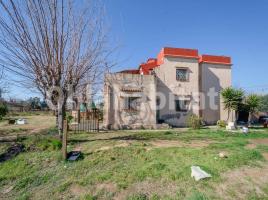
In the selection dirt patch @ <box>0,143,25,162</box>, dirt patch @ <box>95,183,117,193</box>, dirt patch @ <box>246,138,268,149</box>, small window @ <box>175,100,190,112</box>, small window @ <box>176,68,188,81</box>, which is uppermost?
small window @ <box>176,68,188,81</box>

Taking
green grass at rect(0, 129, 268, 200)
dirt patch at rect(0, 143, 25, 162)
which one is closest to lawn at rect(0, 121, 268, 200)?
green grass at rect(0, 129, 268, 200)

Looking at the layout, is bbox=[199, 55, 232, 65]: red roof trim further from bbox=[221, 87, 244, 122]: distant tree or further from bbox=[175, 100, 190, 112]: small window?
bbox=[175, 100, 190, 112]: small window

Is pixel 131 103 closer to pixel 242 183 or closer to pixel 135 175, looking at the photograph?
pixel 135 175

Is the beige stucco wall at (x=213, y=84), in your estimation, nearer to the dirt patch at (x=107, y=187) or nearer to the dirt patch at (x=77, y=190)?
the dirt patch at (x=107, y=187)

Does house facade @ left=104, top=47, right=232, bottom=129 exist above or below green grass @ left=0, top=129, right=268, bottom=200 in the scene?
above

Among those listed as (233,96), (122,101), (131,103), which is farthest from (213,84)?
(122,101)

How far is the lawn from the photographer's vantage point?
513cm

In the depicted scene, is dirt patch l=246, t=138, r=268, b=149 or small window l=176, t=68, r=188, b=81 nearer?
dirt patch l=246, t=138, r=268, b=149

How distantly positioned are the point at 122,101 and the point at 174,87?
5557mm

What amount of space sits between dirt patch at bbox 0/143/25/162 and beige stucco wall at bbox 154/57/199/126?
12822 millimetres

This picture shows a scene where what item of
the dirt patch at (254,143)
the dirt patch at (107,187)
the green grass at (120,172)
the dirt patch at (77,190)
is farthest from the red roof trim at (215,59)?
the dirt patch at (77,190)

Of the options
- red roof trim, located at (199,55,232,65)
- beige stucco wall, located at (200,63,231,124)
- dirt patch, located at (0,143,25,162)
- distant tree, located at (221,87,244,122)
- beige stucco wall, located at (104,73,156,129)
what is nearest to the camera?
dirt patch, located at (0,143,25,162)

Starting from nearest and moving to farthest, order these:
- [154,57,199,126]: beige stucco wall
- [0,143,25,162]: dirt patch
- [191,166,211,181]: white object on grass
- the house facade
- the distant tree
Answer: [191,166,211,181]: white object on grass → [0,143,25,162]: dirt patch → the house facade → the distant tree → [154,57,199,126]: beige stucco wall

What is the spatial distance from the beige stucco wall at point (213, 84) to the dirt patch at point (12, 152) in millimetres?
17211
